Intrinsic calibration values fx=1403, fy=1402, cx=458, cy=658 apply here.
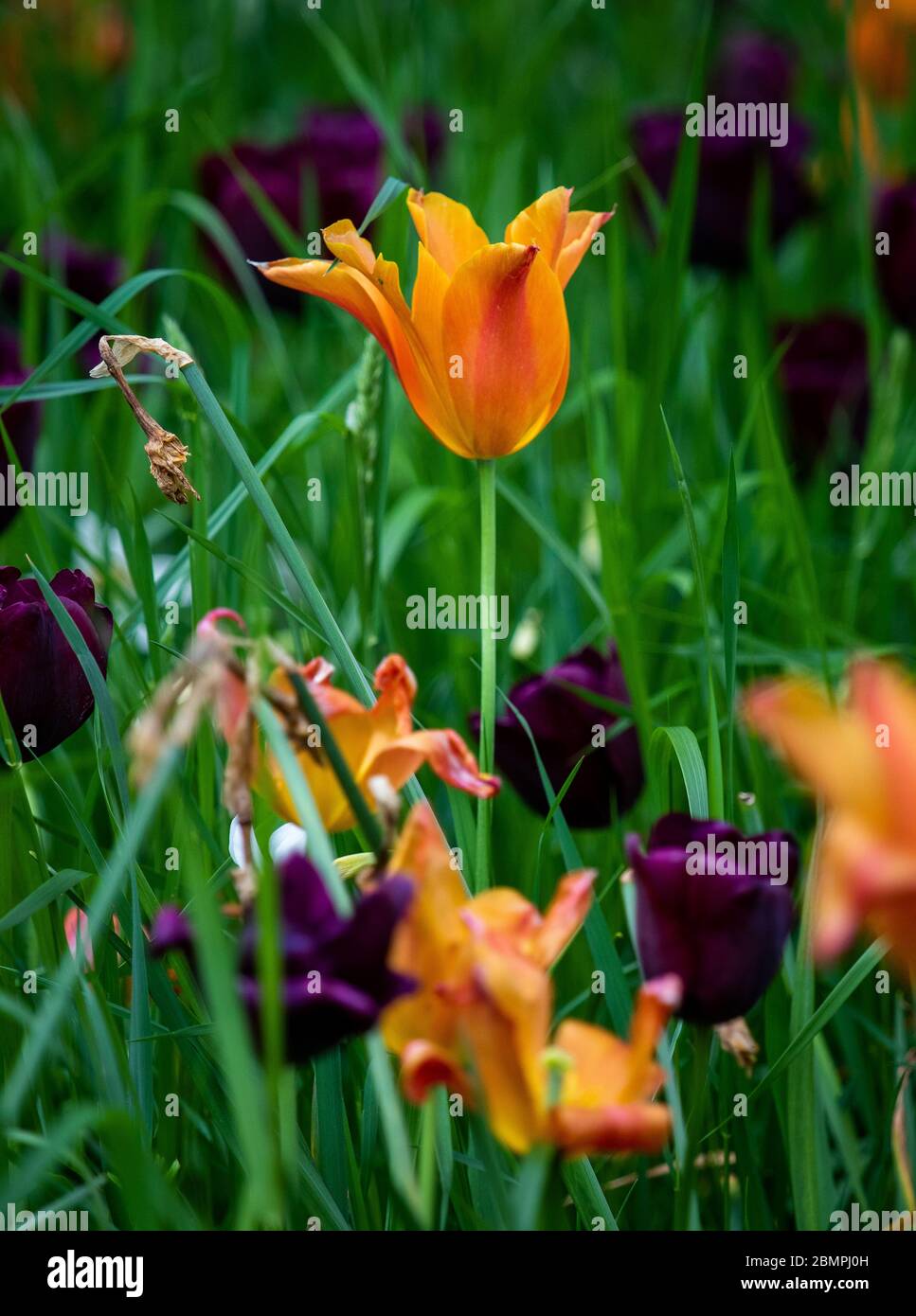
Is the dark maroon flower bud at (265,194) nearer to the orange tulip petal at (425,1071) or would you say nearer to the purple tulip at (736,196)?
the purple tulip at (736,196)

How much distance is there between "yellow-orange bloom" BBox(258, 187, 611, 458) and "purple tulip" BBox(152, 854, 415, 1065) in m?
0.27

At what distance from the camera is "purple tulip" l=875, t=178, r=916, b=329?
127 cm

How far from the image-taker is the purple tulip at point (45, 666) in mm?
563

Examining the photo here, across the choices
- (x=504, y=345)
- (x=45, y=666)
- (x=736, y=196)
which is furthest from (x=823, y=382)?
(x=45, y=666)

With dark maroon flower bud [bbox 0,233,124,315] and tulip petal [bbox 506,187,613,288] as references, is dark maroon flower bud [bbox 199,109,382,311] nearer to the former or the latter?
dark maroon flower bud [bbox 0,233,124,315]

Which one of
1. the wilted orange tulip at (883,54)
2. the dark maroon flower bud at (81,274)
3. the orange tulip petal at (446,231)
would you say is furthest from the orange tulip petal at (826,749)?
the wilted orange tulip at (883,54)

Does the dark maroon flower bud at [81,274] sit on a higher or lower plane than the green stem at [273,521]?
higher

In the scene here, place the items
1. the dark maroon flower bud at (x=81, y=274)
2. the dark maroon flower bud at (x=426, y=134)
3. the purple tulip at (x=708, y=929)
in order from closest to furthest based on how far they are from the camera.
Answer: the purple tulip at (x=708, y=929)
the dark maroon flower bud at (x=81, y=274)
the dark maroon flower bud at (x=426, y=134)

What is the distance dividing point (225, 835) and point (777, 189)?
115 cm

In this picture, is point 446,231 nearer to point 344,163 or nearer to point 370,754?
point 370,754

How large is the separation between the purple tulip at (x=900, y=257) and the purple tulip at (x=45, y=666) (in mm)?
932

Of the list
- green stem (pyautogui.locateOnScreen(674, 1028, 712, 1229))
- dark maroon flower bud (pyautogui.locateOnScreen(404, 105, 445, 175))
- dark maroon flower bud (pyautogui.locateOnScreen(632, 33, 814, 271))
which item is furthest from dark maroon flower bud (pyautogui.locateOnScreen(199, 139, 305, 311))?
green stem (pyautogui.locateOnScreen(674, 1028, 712, 1229))

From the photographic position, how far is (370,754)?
47cm

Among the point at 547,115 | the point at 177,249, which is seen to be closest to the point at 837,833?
the point at 177,249
